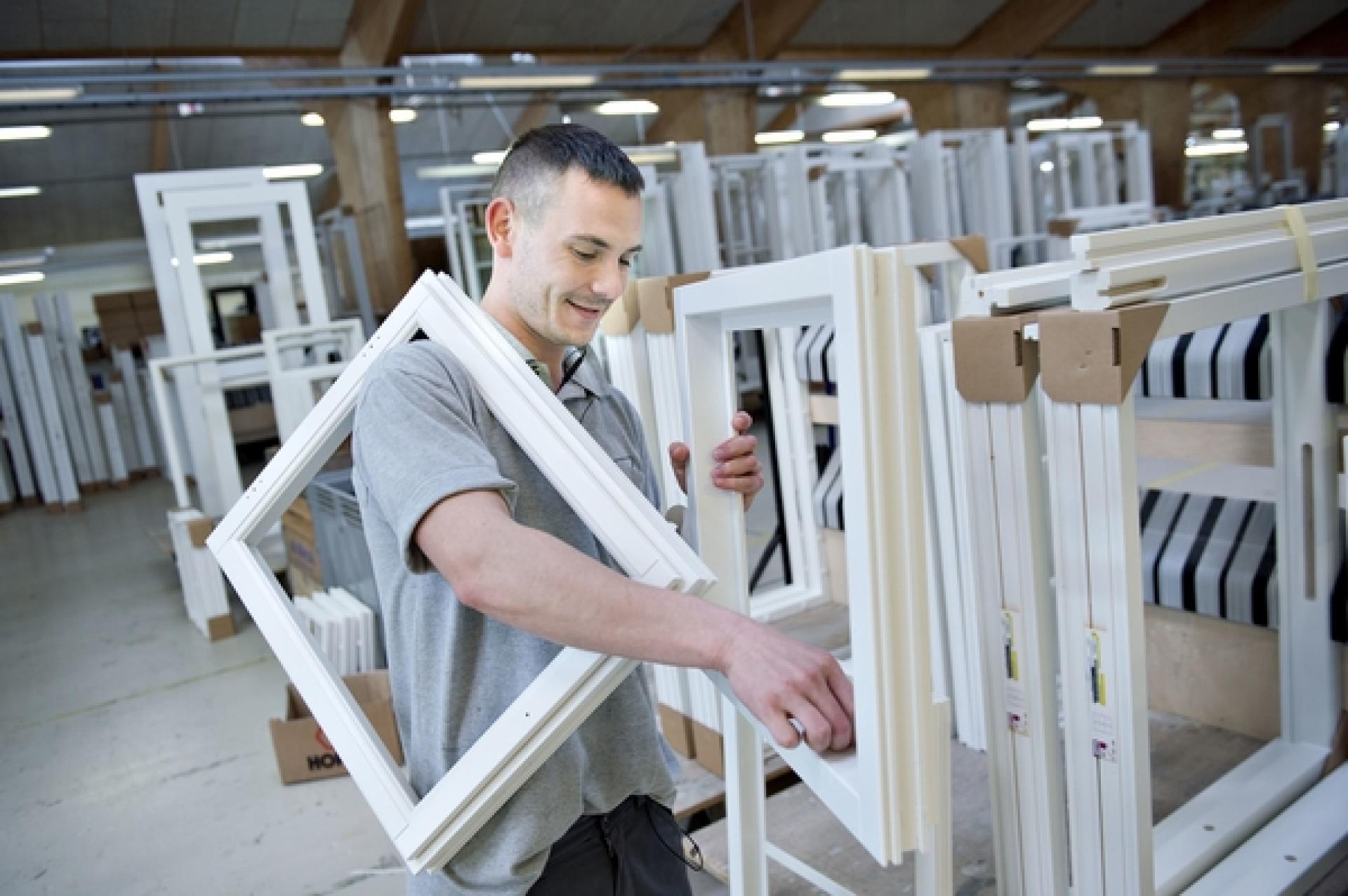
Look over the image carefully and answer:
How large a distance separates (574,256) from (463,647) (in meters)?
0.44

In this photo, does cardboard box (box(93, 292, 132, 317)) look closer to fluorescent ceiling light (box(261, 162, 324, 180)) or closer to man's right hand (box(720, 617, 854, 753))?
fluorescent ceiling light (box(261, 162, 324, 180))

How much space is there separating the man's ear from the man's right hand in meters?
0.57

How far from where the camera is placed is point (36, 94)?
6.06m

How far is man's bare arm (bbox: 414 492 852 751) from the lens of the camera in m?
0.74

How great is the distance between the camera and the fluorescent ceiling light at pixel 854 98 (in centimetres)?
1018

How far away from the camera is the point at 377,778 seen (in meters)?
1.09

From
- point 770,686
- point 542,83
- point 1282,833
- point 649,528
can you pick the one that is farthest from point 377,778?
point 542,83

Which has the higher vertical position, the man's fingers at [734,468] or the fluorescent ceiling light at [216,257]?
the fluorescent ceiling light at [216,257]

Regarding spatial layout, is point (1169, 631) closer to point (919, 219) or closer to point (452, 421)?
point (452, 421)

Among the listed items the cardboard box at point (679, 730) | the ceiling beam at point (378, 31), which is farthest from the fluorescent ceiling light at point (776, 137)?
the cardboard box at point (679, 730)

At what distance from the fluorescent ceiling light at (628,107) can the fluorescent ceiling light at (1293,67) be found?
8788 millimetres

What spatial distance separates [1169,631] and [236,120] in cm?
749

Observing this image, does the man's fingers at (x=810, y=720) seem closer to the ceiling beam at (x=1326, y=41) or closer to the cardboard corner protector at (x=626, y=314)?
Result: the cardboard corner protector at (x=626, y=314)

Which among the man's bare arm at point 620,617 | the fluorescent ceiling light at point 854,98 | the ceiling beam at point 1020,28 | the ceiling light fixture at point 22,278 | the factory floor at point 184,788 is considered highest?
the ceiling beam at point 1020,28
